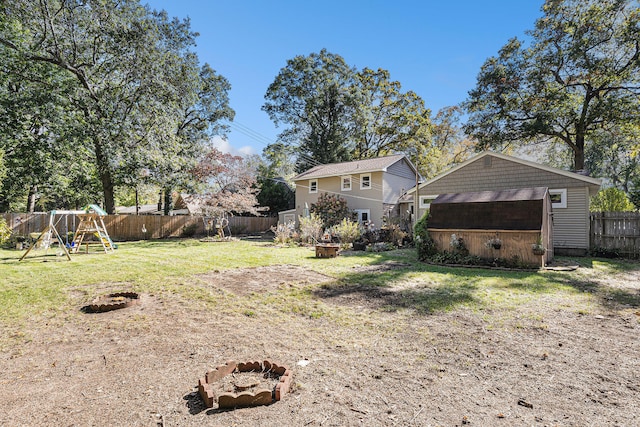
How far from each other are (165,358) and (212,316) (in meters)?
1.42

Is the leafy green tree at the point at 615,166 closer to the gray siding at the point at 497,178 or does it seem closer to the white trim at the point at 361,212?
the gray siding at the point at 497,178

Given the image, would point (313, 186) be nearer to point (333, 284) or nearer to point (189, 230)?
point (189, 230)

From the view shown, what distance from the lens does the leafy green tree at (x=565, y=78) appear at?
51.6 feet

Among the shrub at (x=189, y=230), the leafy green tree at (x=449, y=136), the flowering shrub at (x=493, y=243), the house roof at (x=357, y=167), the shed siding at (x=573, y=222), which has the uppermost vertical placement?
the leafy green tree at (x=449, y=136)

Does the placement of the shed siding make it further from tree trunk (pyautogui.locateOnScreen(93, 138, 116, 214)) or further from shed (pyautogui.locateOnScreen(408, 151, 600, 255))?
tree trunk (pyautogui.locateOnScreen(93, 138, 116, 214))

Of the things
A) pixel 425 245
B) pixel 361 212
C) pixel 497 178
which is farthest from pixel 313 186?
pixel 425 245

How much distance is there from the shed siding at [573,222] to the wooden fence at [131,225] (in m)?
19.0

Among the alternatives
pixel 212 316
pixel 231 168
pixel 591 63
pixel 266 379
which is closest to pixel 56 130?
pixel 231 168

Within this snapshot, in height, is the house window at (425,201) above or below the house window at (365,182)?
below

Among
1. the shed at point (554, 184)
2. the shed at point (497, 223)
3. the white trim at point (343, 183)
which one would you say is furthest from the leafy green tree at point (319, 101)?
the shed at point (497, 223)

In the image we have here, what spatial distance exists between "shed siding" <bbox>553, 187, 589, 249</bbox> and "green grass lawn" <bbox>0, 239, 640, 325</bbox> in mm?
2034

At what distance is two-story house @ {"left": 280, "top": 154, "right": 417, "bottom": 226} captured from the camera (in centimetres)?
2077

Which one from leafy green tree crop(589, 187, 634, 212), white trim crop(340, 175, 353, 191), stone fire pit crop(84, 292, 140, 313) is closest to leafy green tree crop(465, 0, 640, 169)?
leafy green tree crop(589, 187, 634, 212)

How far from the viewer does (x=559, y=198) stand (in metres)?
12.7
